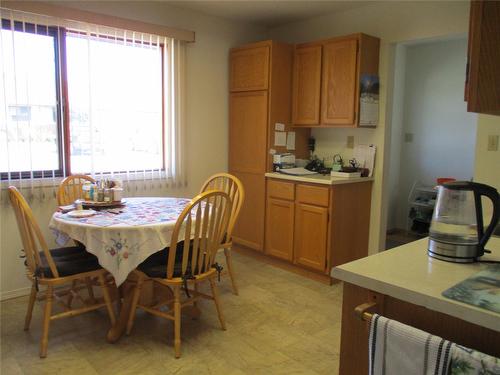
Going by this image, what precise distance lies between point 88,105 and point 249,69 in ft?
5.18

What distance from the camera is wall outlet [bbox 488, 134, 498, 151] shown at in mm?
2805

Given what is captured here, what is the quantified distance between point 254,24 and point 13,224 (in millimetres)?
3080

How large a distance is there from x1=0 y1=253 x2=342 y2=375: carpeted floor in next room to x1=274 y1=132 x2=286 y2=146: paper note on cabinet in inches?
58.9

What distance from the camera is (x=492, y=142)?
282 cm

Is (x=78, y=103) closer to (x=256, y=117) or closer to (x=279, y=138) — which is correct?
(x=256, y=117)

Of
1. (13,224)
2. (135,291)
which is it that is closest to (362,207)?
(135,291)

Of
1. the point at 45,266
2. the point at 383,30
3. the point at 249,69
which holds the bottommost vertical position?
the point at 45,266

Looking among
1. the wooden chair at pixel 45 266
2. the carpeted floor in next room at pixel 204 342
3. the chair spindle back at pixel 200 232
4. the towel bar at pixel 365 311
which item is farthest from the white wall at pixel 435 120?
the towel bar at pixel 365 311

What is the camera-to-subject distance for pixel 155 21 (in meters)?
3.69

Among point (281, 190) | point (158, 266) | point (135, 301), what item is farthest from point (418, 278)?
point (281, 190)

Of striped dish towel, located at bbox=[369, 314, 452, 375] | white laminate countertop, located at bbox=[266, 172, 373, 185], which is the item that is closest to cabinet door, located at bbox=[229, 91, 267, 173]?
white laminate countertop, located at bbox=[266, 172, 373, 185]

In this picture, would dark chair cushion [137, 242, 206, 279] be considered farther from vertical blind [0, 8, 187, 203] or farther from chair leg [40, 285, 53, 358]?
vertical blind [0, 8, 187, 203]

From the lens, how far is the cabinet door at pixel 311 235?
11.4ft

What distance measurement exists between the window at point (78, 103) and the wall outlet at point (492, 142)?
2.68 meters
